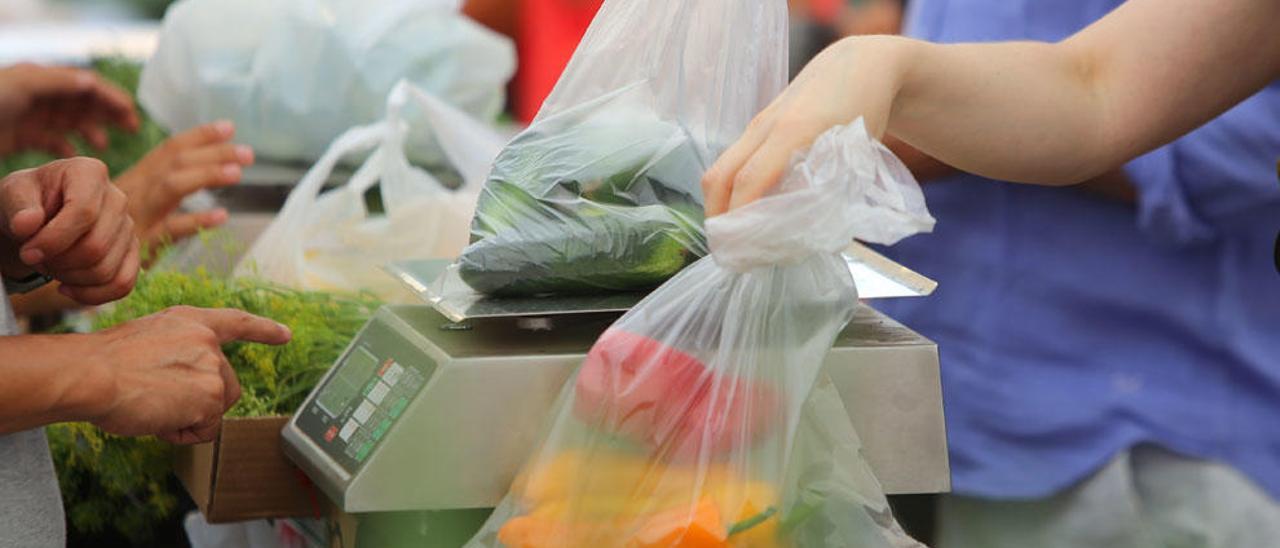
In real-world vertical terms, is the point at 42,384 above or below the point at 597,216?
below

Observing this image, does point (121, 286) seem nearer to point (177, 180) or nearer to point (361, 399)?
point (361, 399)

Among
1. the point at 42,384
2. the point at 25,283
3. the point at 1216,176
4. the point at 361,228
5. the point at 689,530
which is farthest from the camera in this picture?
the point at 361,228

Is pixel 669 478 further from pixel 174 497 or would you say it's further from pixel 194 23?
pixel 194 23

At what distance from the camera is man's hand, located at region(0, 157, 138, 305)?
1.20m

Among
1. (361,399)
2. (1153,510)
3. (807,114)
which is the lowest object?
(1153,510)

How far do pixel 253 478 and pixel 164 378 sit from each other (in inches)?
6.4

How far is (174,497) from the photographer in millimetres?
1646

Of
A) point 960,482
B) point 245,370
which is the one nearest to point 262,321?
point 245,370

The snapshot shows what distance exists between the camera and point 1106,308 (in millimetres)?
1740

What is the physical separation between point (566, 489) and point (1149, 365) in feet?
3.17

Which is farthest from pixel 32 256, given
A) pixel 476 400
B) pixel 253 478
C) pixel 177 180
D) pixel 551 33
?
pixel 551 33

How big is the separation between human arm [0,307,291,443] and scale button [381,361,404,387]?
0.14 meters

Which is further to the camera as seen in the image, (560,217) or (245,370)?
(245,370)

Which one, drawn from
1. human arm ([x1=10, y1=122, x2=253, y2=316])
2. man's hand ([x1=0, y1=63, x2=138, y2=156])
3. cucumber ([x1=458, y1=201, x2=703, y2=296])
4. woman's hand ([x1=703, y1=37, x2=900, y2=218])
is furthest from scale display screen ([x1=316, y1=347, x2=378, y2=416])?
man's hand ([x1=0, y1=63, x2=138, y2=156])
